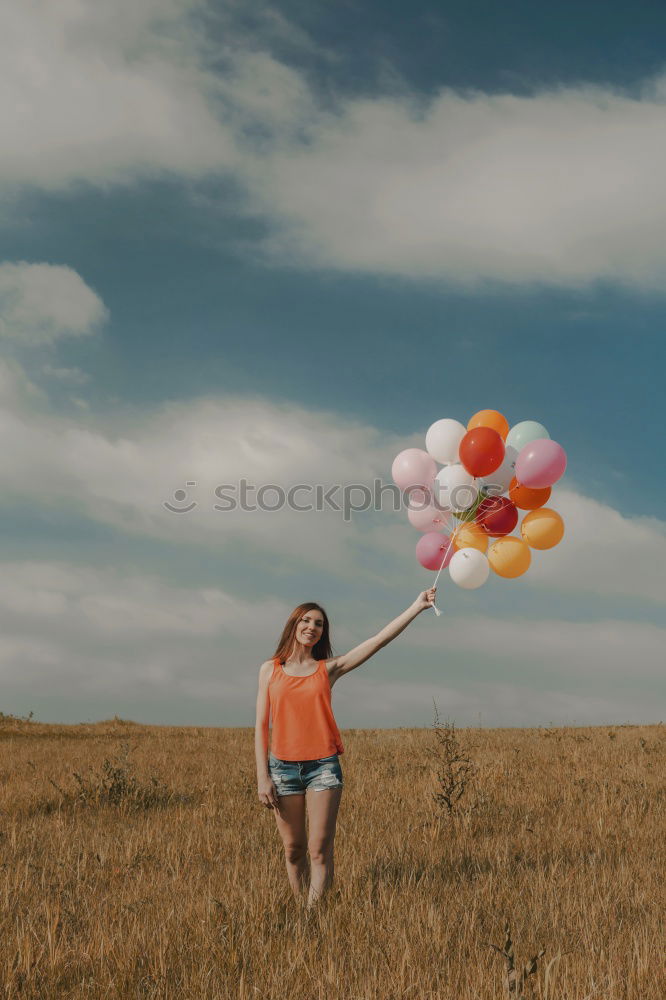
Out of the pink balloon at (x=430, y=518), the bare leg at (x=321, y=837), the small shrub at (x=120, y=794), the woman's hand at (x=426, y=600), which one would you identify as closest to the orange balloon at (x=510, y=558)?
the pink balloon at (x=430, y=518)

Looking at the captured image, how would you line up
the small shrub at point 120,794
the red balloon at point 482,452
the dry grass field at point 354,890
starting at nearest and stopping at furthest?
the dry grass field at point 354,890 → the red balloon at point 482,452 → the small shrub at point 120,794

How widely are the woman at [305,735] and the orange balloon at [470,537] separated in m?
2.27

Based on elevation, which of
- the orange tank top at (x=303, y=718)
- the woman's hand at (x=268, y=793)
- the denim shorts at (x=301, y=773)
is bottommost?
the woman's hand at (x=268, y=793)

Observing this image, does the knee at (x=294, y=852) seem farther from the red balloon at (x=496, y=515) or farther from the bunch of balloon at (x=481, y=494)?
the red balloon at (x=496, y=515)

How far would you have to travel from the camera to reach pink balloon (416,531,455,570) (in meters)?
7.77

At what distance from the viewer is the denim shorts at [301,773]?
17.0 ft

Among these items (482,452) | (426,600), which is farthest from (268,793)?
(482,452)

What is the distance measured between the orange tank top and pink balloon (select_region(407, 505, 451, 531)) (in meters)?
2.83

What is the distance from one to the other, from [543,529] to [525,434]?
3.40 ft

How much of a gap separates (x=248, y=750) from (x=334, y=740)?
10.6 m

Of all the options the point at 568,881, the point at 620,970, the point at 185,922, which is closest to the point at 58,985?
the point at 185,922

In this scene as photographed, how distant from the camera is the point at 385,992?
379 centimetres

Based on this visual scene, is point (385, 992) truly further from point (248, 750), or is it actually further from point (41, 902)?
point (248, 750)

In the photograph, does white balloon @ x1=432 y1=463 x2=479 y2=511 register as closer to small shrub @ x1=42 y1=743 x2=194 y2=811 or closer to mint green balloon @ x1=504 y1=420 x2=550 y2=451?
mint green balloon @ x1=504 y1=420 x2=550 y2=451
